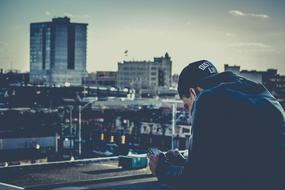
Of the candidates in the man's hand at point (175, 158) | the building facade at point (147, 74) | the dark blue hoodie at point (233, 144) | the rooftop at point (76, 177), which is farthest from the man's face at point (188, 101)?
the building facade at point (147, 74)

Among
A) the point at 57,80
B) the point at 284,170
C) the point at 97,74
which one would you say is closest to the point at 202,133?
the point at 284,170

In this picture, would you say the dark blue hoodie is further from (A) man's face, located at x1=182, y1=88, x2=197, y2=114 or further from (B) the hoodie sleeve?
(A) man's face, located at x1=182, y1=88, x2=197, y2=114

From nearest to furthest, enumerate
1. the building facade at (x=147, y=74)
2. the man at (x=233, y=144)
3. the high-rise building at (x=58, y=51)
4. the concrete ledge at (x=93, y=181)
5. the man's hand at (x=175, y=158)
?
1. the man at (x=233, y=144)
2. the man's hand at (x=175, y=158)
3. the concrete ledge at (x=93, y=181)
4. the building facade at (x=147, y=74)
5. the high-rise building at (x=58, y=51)

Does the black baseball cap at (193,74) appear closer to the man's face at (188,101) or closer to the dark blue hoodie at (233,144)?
the man's face at (188,101)

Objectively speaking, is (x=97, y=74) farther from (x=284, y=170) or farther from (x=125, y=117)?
(x=284, y=170)

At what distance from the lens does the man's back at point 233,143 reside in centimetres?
108

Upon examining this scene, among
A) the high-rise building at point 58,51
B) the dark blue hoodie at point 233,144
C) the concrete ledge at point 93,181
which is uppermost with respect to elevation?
the high-rise building at point 58,51

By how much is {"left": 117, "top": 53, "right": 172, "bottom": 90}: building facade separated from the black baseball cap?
88870 mm

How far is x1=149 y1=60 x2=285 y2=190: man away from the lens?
108 centimetres

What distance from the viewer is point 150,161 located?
1.38 metres

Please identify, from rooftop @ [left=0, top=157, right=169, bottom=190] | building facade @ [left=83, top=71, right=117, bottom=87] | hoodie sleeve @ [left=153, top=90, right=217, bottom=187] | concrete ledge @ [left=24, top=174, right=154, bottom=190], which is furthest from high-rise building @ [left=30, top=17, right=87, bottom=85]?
hoodie sleeve @ [left=153, top=90, right=217, bottom=187]

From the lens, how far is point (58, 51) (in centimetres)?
12812

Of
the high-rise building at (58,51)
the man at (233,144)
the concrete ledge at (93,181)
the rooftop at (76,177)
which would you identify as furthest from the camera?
Result: the high-rise building at (58,51)

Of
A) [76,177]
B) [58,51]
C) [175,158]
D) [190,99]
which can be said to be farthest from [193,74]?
[58,51]
